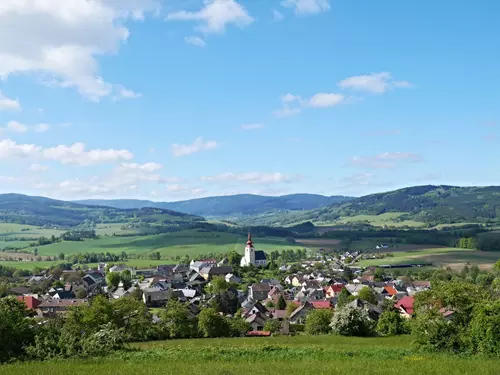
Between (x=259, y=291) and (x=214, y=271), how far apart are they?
24469 mm

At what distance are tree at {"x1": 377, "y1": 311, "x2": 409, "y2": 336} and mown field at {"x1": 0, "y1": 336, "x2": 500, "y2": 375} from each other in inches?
563

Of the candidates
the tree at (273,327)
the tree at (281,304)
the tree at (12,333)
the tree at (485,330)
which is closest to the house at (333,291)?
the tree at (281,304)

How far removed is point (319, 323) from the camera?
49406 millimetres

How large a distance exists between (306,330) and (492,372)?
28.6 metres

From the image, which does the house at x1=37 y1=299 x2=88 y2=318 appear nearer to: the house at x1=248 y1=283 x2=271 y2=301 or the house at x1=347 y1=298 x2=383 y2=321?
the house at x1=248 y1=283 x2=271 y2=301

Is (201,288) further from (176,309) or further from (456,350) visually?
(456,350)

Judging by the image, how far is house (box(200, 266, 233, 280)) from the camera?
109 meters

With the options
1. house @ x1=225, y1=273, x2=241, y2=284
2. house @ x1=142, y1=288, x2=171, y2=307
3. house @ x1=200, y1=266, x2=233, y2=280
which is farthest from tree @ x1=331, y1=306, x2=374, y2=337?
house @ x1=200, y1=266, x2=233, y2=280

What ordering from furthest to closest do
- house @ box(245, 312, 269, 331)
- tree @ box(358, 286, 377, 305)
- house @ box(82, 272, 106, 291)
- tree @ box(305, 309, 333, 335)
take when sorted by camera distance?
house @ box(82, 272, 106, 291)
tree @ box(358, 286, 377, 305)
house @ box(245, 312, 269, 331)
tree @ box(305, 309, 333, 335)

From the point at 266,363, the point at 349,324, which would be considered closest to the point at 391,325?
the point at 349,324

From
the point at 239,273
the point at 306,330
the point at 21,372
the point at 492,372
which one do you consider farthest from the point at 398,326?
the point at 239,273

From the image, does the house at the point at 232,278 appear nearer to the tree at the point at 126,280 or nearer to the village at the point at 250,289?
the village at the point at 250,289

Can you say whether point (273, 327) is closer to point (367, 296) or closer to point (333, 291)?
point (367, 296)

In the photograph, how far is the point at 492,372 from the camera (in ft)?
75.6
